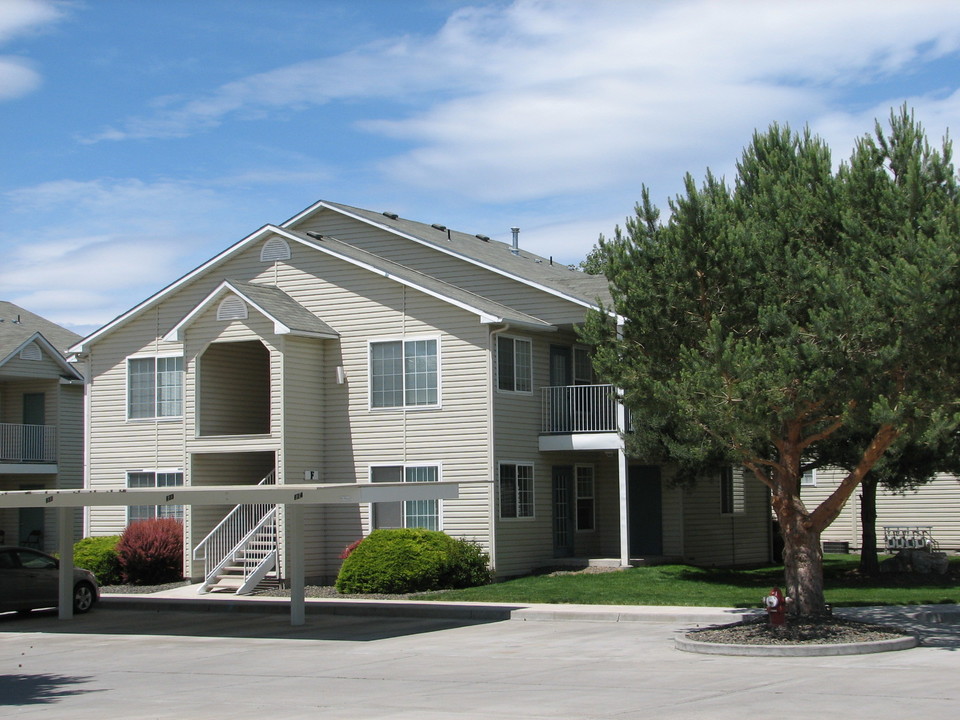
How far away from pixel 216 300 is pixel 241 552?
5.60 meters

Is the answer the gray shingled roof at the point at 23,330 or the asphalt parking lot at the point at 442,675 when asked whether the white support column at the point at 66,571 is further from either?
the gray shingled roof at the point at 23,330

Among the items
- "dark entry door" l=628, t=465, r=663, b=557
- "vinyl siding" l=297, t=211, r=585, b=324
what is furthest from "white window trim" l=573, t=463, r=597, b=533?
"vinyl siding" l=297, t=211, r=585, b=324

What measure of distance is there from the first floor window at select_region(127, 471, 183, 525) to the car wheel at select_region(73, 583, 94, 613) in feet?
19.5

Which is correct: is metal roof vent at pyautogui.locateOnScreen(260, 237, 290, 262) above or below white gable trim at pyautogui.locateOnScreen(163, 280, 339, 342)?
above

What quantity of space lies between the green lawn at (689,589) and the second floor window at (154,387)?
29.4ft

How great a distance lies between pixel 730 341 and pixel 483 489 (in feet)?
38.0

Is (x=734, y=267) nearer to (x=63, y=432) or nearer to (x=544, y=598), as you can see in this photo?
(x=544, y=598)

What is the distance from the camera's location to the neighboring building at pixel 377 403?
27375 mm

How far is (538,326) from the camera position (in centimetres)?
2780

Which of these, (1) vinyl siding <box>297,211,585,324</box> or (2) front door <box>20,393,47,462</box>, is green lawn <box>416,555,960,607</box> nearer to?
(1) vinyl siding <box>297,211,585,324</box>

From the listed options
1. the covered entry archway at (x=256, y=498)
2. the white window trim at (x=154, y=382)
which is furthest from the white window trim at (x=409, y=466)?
the covered entry archway at (x=256, y=498)

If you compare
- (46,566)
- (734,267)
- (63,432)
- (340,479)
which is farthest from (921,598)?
(63,432)

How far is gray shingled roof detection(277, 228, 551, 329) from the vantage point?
2752 centimetres

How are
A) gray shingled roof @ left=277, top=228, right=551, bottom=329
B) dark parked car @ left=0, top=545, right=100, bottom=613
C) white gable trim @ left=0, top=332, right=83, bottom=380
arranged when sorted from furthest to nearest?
white gable trim @ left=0, top=332, right=83, bottom=380 → gray shingled roof @ left=277, top=228, right=551, bottom=329 → dark parked car @ left=0, top=545, right=100, bottom=613
